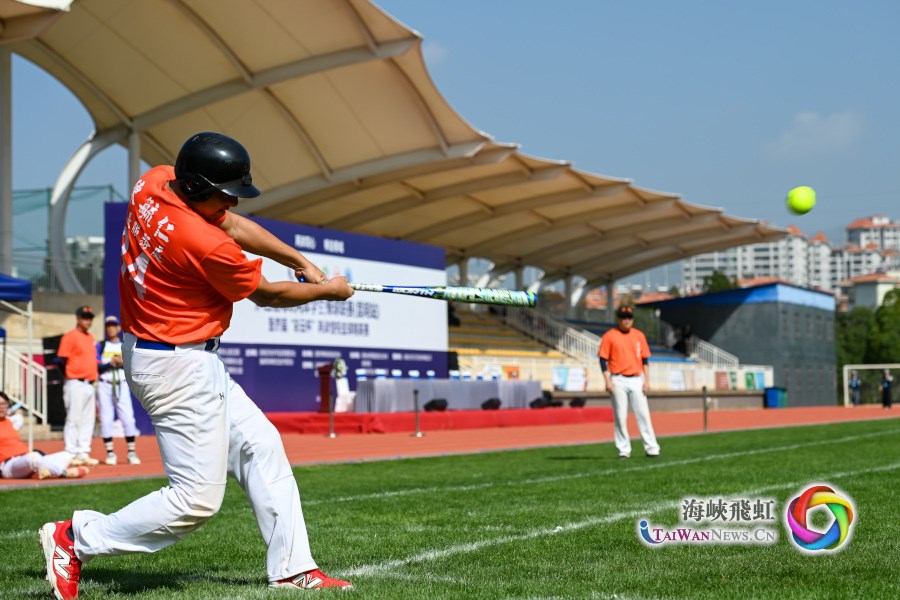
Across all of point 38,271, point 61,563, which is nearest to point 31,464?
point 61,563

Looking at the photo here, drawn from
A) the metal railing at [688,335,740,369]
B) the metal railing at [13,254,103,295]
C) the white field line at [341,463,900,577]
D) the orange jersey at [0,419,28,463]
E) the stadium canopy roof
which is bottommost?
the white field line at [341,463,900,577]

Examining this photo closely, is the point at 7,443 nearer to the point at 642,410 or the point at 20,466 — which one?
the point at 20,466

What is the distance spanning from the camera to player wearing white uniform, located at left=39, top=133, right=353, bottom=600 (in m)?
4.94

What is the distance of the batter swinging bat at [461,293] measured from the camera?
577 cm

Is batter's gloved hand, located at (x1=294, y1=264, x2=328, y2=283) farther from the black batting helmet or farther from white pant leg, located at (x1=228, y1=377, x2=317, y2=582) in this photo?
white pant leg, located at (x1=228, y1=377, x2=317, y2=582)

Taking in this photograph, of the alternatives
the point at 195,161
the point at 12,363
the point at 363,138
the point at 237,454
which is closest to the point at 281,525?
the point at 237,454

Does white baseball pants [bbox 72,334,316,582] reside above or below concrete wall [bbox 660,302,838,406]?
below

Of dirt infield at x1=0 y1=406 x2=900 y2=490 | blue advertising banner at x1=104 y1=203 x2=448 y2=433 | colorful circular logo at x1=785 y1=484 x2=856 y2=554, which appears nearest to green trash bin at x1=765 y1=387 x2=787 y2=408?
blue advertising banner at x1=104 y1=203 x2=448 y2=433

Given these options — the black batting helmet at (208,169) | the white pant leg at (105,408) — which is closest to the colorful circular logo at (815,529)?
the black batting helmet at (208,169)

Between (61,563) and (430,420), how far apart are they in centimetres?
2193

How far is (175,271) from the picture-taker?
4.94m

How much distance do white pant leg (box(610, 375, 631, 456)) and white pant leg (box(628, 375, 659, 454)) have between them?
10 cm

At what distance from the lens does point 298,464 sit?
15.3 m

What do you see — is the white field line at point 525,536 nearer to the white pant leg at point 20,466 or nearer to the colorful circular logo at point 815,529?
the colorful circular logo at point 815,529
